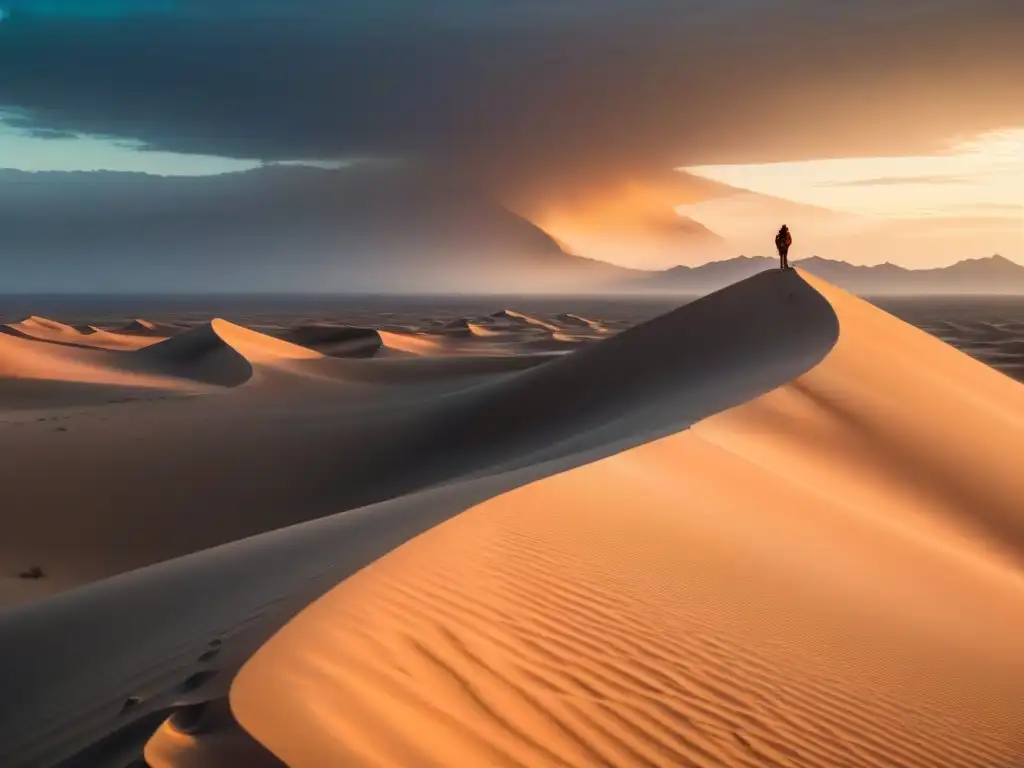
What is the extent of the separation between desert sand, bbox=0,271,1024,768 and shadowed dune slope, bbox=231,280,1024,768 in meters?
0.02

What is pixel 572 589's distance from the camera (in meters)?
5.53

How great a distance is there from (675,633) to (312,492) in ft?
34.7

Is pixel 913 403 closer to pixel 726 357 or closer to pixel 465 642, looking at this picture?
pixel 726 357

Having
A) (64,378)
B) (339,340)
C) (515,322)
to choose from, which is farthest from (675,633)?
(515,322)

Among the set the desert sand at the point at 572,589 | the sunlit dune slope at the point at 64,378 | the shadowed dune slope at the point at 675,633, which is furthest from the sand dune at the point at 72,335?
the shadowed dune slope at the point at 675,633

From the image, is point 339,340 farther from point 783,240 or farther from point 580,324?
point 783,240

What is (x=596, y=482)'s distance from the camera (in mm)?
7941

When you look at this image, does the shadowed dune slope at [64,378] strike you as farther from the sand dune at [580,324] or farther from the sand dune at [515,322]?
the sand dune at [580,324]

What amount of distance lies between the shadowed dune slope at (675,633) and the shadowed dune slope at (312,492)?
15 centimetres

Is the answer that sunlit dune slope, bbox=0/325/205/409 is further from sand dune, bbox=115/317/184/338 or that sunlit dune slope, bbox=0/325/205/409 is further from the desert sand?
sand dune, bbox=115/317/184/338

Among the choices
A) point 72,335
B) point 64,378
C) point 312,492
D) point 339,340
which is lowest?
point 72,335

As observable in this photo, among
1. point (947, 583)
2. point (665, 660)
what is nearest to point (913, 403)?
point (947, 583)

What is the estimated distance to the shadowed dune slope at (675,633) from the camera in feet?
12.4

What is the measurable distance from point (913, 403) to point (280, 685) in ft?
39.9
